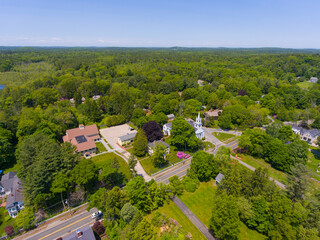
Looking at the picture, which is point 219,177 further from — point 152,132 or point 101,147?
point 101,147

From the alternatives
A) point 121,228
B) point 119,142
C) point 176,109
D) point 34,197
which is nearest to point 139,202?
point 121,228

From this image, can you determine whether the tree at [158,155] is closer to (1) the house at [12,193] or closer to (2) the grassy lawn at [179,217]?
(2) the grassy lawn at [179,217]

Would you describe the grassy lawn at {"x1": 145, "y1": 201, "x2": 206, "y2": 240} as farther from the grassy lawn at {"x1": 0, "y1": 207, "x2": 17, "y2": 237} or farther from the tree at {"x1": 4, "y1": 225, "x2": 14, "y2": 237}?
the grassy lawn at {"x1": 0, "y1": 207, "x2": 17, "y2": 237}

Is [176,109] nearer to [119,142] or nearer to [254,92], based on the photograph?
[119,142]

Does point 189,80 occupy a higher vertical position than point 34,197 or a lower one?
higher

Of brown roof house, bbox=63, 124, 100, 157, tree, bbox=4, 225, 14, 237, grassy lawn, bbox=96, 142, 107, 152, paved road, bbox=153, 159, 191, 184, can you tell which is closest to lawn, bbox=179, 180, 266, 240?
paved road, bbox=153, 159, 191, 184

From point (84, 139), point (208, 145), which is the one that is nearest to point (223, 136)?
point (208, 145)
